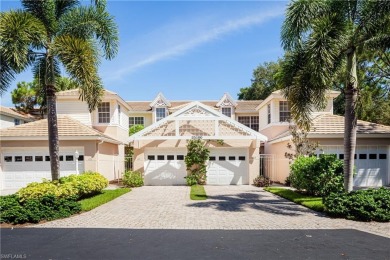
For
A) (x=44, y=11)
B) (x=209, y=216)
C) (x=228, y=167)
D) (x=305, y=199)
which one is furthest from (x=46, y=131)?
(x=305, y=199)

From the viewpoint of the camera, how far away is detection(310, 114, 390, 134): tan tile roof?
2014 cm

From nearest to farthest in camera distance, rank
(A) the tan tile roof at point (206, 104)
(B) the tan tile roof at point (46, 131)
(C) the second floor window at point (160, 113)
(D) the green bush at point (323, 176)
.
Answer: (D) the green bush at point (323, 176) < (B) the tan tile roof at point (46, 131) < (C) the second floor window at point (160, 113) < (A) the tan tile roof at point (206, 104)

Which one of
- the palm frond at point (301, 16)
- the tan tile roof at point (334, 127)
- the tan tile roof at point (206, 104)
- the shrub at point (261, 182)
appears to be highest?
the palm frond at point (301, 16)

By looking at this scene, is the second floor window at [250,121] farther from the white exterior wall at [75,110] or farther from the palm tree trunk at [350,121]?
the palm tree trunk at [350,121]

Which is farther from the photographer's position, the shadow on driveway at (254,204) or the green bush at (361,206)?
the shadow on driveway at (254,204)

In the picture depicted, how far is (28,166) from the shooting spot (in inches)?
800

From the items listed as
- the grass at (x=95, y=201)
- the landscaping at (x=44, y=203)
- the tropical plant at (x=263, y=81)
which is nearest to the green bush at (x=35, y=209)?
the landscaping at (x=44, y=203)

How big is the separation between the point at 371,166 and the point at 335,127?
3.17 m

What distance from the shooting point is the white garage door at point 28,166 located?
20.2 m

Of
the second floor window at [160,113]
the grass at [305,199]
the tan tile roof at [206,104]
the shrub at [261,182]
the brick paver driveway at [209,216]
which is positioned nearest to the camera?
the brick paver driveway at [209,216]

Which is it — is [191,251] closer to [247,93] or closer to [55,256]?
[55,256]

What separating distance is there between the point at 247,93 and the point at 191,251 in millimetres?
42125

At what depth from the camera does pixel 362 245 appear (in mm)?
7438

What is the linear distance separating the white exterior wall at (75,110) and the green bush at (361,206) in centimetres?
1784
